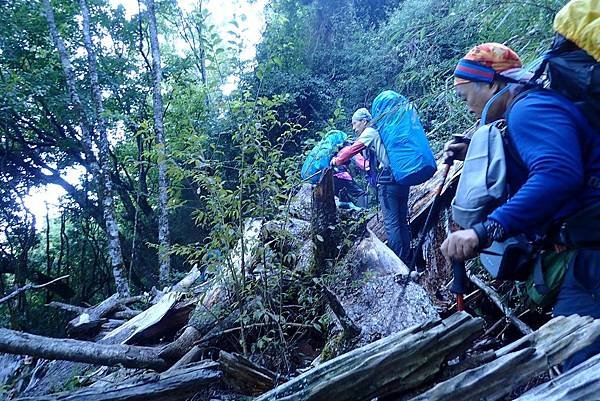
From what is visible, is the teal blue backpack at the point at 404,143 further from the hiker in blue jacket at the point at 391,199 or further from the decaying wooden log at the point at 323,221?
the decaying wooden log at the point at 323,221

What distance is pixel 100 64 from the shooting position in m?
13.9

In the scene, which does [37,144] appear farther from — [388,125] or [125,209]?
[388,125]

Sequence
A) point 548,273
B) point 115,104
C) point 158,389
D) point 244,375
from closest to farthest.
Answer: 1. point 548,273
2. point 158,389
3. point 244,375
4. point 115,104

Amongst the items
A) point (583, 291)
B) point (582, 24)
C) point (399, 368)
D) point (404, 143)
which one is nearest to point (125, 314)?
point (404, 143)

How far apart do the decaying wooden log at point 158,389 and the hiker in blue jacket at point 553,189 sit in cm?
169

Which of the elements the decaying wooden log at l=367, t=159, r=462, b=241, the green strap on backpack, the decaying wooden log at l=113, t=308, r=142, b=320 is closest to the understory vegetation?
the decaying wooden log at l=367, t=159, r=462, b=241

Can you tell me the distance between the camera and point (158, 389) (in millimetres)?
2480

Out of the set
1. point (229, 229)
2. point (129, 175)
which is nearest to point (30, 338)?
point (229, 229)

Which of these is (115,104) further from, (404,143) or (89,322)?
(404,143)

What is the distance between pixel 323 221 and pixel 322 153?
48.9 inches

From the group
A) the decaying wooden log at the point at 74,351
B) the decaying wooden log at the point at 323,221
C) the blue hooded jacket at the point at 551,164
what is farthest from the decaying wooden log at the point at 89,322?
the blue hooded jacket at the point at 551,164

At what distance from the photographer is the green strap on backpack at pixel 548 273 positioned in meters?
1.79

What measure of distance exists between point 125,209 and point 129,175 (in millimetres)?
1366

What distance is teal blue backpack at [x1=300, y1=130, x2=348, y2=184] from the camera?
17.2 feet
